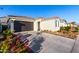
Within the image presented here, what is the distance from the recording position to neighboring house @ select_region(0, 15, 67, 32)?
308 cm

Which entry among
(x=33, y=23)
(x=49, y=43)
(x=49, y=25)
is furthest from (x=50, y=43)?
(x=33, y=23)

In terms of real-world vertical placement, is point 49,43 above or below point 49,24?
below

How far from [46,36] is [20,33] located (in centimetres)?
39

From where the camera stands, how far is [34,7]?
10.0ft

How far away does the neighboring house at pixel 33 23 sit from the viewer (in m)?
3.08

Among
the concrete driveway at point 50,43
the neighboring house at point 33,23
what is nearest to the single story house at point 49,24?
the neighboring house at point 33,23

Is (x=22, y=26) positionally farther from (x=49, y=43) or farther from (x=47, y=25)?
(x=49, y=43)

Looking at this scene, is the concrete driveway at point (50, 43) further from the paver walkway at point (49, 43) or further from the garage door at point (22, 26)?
the garage door at point (22, 26)

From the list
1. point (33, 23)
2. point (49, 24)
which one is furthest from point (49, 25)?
point (33, 23)

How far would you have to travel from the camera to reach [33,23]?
312 cm

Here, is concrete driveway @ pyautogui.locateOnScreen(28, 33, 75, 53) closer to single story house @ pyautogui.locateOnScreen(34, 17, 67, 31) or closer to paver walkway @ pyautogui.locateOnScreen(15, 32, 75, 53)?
paver walkway @ pyautogui.locateOnScreen(15, 32, 75, 53)

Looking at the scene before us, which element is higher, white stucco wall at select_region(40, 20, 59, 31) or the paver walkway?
white stucco wall at select_region(40, 20, 59, 31)

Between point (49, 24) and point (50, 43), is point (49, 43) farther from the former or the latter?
point (49, 24)

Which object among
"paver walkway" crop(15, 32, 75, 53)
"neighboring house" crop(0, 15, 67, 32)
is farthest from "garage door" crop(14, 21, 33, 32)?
"paver walkway" crop(15, 32, 75, 53)
